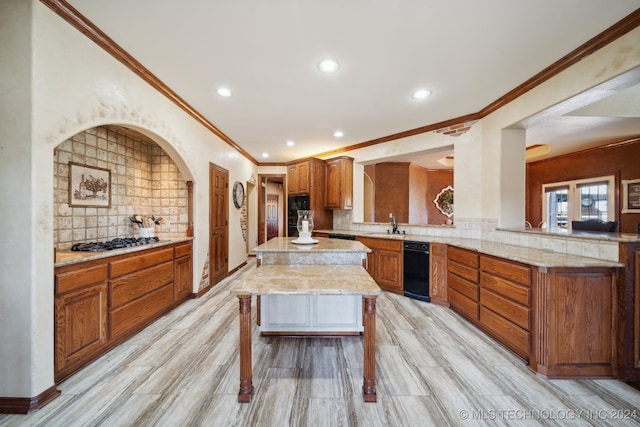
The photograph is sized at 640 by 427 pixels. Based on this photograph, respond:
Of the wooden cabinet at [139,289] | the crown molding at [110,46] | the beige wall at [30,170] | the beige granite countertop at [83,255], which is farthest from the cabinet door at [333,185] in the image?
the beige wall at [30,170]

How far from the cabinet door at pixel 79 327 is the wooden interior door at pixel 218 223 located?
6.10ft

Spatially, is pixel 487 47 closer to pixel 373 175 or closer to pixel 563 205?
pixel 373 175

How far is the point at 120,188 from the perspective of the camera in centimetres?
297

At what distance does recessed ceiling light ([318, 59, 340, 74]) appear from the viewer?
7.18ft

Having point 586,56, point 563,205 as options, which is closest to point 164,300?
point 586,56

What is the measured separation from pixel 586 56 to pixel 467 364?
2.71 m

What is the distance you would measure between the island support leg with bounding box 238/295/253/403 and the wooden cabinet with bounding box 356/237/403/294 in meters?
2.53

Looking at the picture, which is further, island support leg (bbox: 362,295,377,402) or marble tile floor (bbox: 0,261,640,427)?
island support leg (bbox: 362,295,377,402)

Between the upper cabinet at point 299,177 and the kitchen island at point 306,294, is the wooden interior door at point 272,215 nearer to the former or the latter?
the upper cabinet at point 299,177

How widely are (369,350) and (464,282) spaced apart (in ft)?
6.12

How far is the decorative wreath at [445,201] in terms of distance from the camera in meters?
6.71

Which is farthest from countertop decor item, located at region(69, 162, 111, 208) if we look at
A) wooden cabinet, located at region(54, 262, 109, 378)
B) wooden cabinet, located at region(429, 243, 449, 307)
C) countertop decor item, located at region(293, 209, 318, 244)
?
wooden cabinet, located at region(429, 243, 449, 307)

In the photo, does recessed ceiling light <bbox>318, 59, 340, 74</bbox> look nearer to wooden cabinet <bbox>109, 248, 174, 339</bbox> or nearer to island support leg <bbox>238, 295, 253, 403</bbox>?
island support leg <bbox>238, 295, 253, 403</bbox>

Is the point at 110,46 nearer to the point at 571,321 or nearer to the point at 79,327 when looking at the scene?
the point at 79,327
